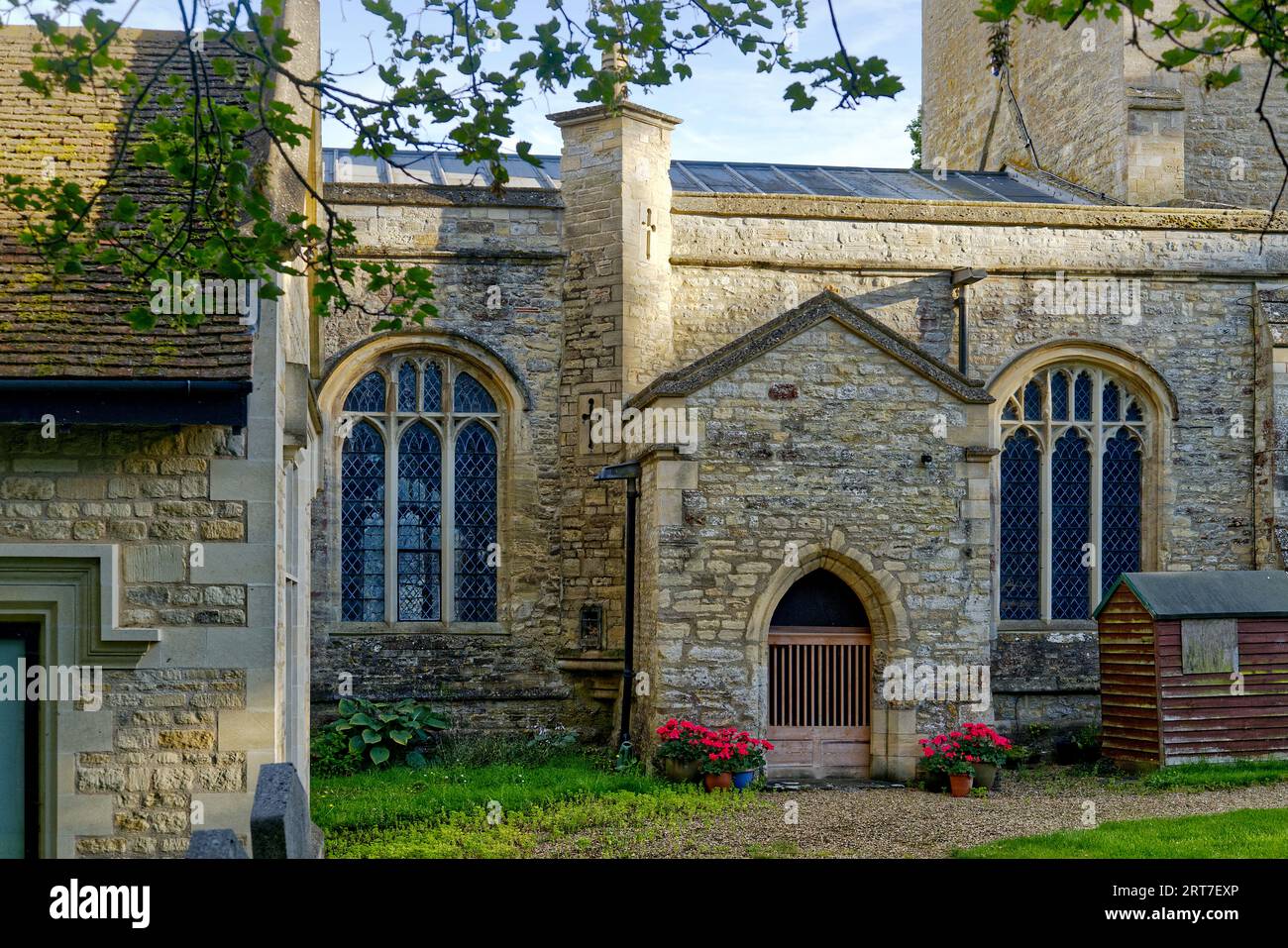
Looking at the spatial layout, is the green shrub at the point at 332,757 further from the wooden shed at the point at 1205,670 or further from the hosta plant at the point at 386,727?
the wooden shed at the point at 1205,670

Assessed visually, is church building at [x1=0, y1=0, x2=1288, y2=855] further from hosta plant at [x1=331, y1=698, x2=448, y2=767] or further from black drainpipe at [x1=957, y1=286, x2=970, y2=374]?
hosta plant at [x1=331, y1=698, x2=448, y2=767]

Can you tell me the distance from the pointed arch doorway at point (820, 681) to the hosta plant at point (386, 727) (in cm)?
381

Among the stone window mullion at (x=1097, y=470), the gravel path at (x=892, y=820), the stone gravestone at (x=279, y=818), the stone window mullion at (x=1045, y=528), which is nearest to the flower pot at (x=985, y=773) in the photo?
the gravel path at (x=892, y=820)

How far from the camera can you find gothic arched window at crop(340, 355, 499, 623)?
16938 mm

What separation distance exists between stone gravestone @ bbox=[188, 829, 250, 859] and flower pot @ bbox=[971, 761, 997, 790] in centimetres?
986

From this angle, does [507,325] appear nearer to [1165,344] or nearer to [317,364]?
[317,364]

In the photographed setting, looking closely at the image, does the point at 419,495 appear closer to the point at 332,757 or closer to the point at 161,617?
the point at 332,757

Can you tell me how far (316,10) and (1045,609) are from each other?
1124cm

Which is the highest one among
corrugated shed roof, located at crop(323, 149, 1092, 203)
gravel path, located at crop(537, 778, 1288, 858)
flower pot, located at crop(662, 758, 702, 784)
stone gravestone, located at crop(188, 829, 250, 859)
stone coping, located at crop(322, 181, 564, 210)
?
corrugated shed roof, located at crop(323, 149, 1092, 203)

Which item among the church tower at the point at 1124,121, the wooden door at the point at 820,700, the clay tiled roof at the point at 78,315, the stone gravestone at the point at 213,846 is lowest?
the wooden door at the point at 820,700

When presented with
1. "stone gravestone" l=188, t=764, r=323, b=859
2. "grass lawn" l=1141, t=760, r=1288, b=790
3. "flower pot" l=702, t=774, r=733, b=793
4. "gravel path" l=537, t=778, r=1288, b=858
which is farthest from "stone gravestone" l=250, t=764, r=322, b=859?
"grass lawn" l=1141, t=760, r=1288, b=790

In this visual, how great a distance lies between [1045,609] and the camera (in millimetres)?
17969

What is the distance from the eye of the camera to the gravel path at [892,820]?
10586mm
